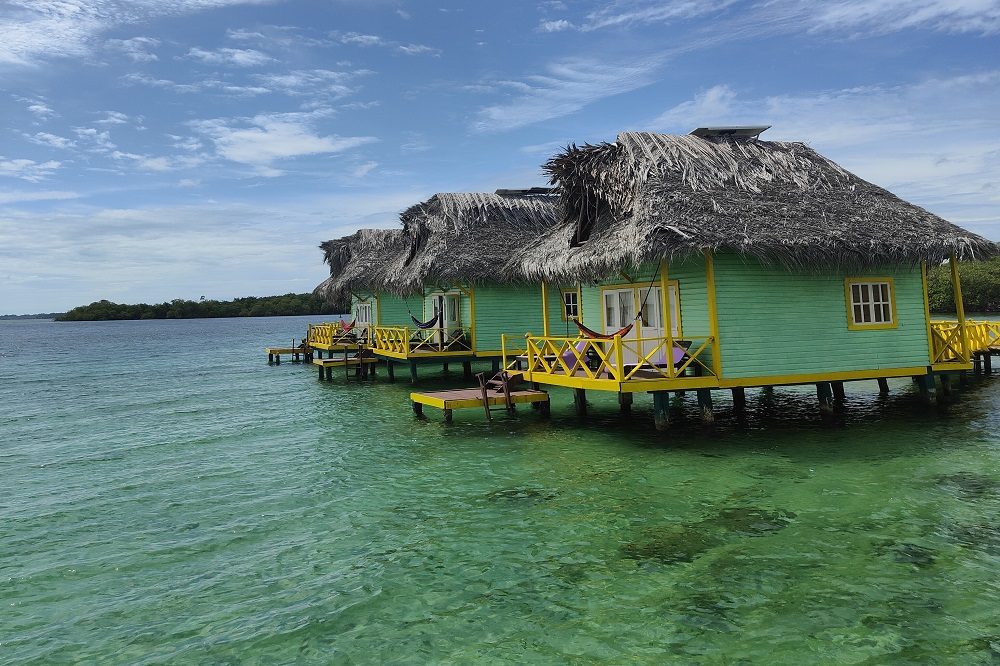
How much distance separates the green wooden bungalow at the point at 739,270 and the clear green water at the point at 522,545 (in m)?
1.27

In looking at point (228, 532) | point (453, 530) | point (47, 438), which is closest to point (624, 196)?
point (453, 530)

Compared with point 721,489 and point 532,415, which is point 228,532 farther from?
point 532,415

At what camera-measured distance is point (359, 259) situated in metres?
31.0

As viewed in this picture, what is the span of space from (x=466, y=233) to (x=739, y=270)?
12046 millimetres

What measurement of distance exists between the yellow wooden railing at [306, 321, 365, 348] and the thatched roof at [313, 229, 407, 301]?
147cm

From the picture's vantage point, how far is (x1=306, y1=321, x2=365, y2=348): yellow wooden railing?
29.8 meters

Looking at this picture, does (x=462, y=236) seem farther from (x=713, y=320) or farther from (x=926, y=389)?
(x=926, y=389)

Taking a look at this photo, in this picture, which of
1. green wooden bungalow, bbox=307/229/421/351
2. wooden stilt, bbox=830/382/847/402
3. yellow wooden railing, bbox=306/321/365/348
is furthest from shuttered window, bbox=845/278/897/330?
yellow wooden railing, bbox=306/321/365/348

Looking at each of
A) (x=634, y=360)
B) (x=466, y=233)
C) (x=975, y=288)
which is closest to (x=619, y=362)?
(x=634, y=360)

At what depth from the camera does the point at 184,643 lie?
580cm

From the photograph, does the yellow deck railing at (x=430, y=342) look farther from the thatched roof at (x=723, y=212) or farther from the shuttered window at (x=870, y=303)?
the shuttered window at (x=870, y=303)

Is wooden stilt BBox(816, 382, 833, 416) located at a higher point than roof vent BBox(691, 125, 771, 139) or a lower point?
lower

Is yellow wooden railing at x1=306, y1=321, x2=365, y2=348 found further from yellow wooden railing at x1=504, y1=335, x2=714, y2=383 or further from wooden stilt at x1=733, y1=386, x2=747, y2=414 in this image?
wooden stilt at x1=733, y1=386, x2=747, y2=414

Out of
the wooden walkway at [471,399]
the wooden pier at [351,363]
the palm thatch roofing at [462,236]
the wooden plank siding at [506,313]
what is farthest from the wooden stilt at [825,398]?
the wooden pier at [351,363]
